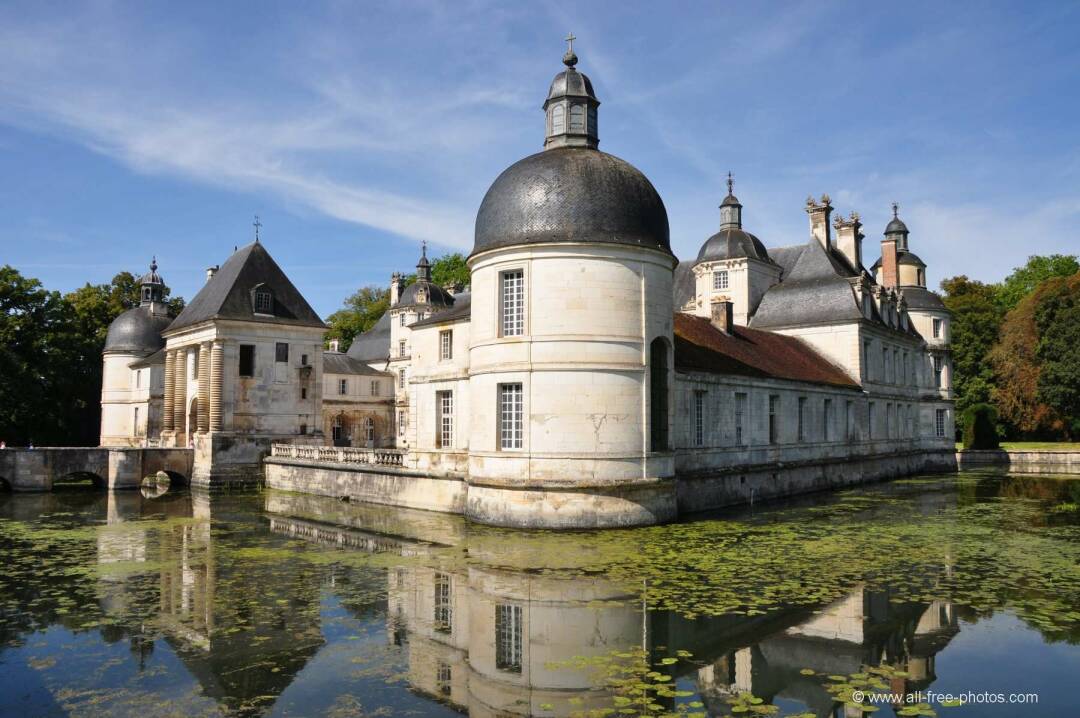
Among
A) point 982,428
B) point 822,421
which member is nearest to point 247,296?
point 822,421

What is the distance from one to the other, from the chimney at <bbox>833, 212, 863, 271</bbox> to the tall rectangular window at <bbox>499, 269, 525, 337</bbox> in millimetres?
23976

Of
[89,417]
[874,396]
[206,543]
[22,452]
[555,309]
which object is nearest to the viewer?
[206,543]

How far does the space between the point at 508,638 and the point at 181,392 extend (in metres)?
26.7

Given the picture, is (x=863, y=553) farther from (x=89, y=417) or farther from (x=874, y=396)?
(x=89, y=417)

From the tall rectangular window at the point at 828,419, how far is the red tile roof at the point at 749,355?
73 centimetres

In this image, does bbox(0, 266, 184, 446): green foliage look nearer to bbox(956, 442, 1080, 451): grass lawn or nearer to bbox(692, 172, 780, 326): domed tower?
bbox(692, 172, 780, 326): domed tower

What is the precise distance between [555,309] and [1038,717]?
11.5 metres

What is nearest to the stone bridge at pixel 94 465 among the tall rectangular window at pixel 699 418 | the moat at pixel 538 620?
the moat at pixel 538 620

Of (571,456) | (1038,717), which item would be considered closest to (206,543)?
(571,456)

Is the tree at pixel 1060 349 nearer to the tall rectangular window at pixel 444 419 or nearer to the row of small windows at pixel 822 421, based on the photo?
the row of small windows at pixel 822 421

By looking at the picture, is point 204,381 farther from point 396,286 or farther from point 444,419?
point 396,286

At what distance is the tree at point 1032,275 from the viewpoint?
53781mm

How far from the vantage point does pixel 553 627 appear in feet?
29.6

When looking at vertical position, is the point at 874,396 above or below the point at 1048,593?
above
